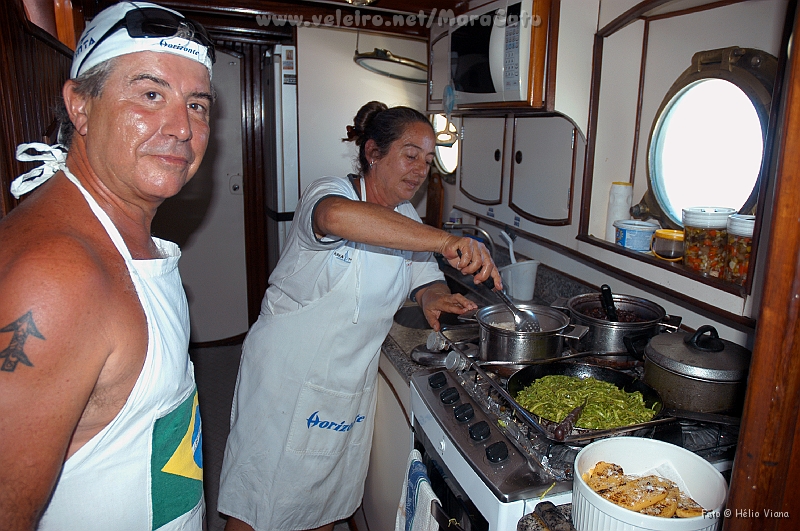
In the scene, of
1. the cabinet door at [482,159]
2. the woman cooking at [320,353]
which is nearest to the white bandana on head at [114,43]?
the woman cooking at [320,353]

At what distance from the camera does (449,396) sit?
1.30 meters

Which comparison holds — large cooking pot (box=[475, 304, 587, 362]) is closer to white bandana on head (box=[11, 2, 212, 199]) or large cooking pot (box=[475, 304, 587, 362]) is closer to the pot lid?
the pot lid

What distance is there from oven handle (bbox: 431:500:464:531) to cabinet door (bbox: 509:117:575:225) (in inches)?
42.8

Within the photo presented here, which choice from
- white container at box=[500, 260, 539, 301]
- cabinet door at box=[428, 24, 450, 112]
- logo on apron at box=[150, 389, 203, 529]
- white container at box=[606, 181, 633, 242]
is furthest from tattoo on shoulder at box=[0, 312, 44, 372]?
cabinet door at box=[428, 24, 450, 112]

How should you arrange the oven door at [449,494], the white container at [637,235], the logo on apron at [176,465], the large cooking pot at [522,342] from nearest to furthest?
1. the logo on apron at [176,465]
2. the oven door at [449,494]
3. the large cooking pot at [522,342]
4. the white container at [637,235]

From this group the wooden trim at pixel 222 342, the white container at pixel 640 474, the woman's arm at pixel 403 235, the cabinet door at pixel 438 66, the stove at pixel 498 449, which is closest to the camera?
the white container at pixel 640 474

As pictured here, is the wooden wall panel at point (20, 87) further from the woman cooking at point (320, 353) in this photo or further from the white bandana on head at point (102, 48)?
the woman cooking at point (320, 353)

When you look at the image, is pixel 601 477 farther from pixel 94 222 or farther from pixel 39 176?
pixel 39 176

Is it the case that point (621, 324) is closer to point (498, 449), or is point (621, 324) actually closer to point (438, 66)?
point (498, 449)

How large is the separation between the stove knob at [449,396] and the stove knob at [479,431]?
148 millimetres

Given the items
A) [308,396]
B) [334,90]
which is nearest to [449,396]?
[308,396]

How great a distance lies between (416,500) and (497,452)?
36 cm

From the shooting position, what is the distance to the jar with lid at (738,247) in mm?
1266

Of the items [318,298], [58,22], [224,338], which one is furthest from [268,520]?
[224,338]
